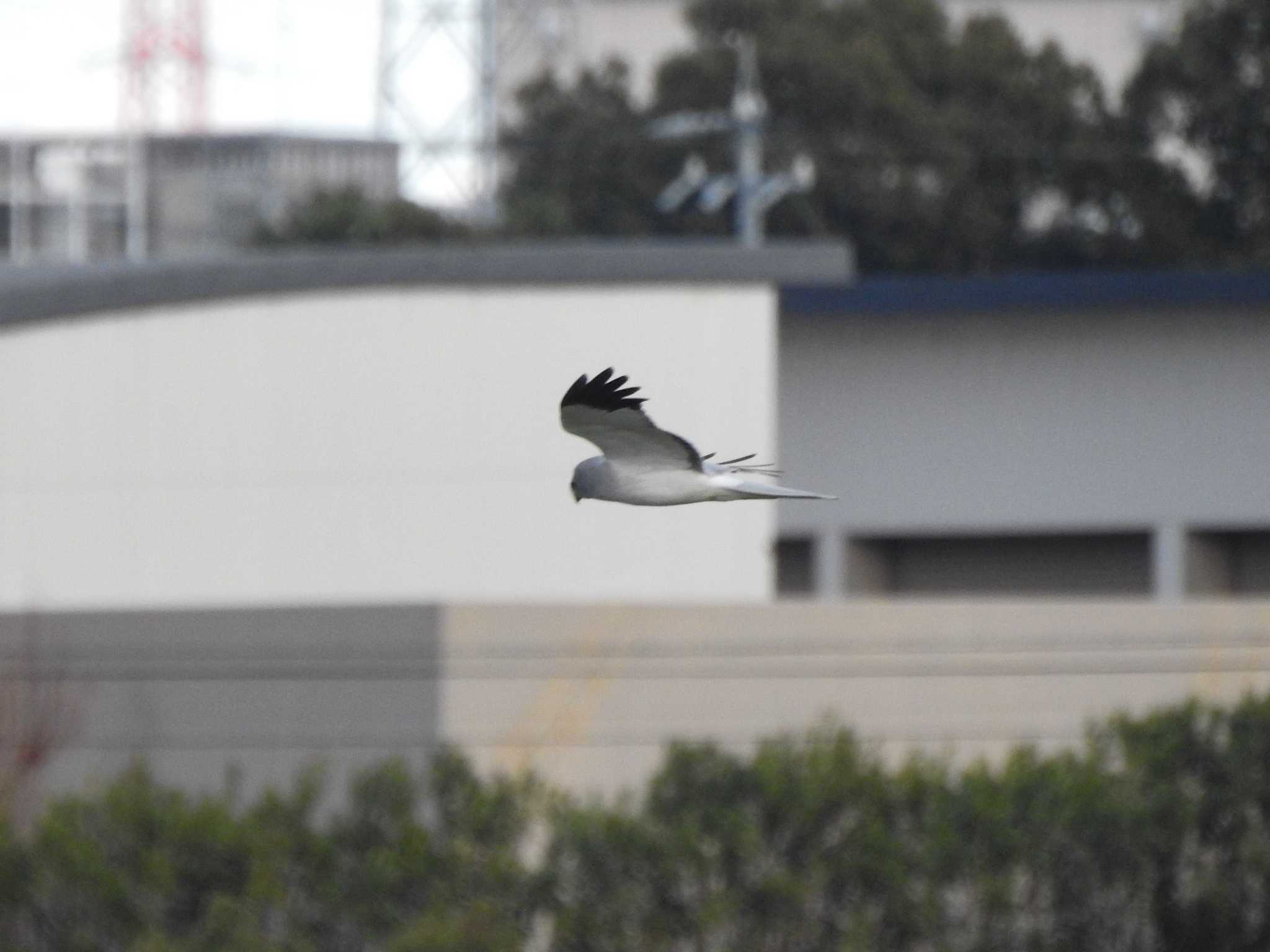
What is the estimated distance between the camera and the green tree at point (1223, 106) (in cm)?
3959

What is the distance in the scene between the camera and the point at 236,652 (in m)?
13.5

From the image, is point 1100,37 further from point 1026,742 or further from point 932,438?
point 1026,742

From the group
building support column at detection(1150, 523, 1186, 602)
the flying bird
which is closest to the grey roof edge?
building support column at detection(1150, 523, 1186, 602)

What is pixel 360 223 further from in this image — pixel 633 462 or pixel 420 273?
pixel 633 462

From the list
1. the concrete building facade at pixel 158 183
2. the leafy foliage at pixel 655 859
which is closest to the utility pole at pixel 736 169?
the concrete building facade at pixel 158 183

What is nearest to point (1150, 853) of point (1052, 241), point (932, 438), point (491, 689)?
point (491, 689)

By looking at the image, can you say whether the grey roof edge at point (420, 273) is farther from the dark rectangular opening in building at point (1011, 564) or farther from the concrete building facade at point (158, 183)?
the concrete building facade at point (158, 183)

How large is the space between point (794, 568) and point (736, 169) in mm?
24493

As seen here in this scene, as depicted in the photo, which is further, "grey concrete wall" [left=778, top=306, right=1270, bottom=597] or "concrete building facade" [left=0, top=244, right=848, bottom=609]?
"grey concrete wall" [left=778, top=306, right=1270, bottom=597]

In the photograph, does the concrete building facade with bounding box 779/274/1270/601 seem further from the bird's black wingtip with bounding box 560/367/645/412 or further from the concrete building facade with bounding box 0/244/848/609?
the bird's black wingtip with bounding box 560/367/645/412

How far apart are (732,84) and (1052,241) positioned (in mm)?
6598

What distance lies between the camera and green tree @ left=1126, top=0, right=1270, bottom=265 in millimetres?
39594

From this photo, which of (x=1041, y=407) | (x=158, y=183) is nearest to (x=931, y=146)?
(x=158, y=183)

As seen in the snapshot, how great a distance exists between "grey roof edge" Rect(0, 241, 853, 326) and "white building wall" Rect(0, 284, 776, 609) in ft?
0.27
